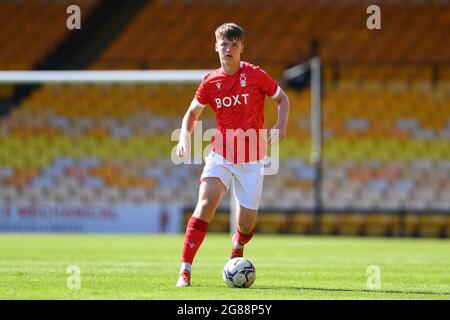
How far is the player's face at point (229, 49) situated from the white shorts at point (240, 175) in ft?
2.78

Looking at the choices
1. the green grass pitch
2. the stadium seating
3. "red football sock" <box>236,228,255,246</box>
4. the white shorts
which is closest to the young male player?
the white shorts

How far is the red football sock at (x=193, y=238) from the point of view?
8711mm

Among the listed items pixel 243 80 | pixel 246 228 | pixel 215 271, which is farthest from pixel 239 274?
pixel 215 271

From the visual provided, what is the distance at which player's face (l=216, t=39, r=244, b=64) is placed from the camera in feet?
28.9

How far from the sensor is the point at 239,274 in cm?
855

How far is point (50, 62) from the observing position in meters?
28.1

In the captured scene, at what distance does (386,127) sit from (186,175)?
5.50 meters

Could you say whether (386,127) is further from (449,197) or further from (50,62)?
(50,62)

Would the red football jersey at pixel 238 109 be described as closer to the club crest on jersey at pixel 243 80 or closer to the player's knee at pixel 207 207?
the club crest on jersey at pixel 243 80

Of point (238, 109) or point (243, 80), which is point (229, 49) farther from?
point (238, 109)

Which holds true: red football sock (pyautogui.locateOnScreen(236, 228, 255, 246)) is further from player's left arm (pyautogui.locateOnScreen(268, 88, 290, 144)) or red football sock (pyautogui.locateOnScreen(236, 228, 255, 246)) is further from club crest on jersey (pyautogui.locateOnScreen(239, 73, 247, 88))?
club crest on jersey (pyautogui.locateOnScreen(239, 73, 247, 88))

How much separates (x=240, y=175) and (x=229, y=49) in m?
1.13

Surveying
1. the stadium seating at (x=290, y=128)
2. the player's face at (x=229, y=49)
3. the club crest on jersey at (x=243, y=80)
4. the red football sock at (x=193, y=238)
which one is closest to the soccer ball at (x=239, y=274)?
the red football sock at (x=193, y=238)
